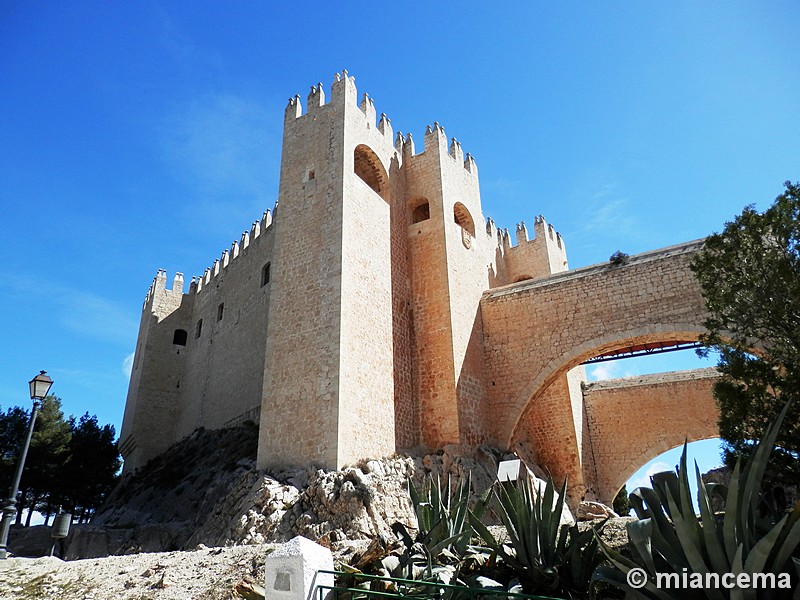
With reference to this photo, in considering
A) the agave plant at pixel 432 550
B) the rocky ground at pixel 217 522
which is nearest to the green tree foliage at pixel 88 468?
the rocky ground at pixel 217 522

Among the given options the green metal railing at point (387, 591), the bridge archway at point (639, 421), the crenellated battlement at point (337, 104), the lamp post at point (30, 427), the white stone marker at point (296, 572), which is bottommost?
the green metal railing at point (387, 591)

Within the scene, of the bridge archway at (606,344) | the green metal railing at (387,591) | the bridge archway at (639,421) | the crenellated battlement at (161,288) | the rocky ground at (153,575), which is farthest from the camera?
the crenellated battlement at (161,288)

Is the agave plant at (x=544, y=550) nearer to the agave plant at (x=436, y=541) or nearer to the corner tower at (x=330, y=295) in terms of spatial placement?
the agave plant at (x=436, y=541)

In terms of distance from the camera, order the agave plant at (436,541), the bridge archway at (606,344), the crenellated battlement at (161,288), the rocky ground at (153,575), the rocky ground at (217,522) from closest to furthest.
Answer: the agave plant at (436,541), the rocky ground at (153,575), the rocky ground at (217,522), the bridge archway at (606,344), the crenellated battlement at (161,288)

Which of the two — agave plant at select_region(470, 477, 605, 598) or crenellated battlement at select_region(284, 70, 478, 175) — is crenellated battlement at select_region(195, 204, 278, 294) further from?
agave plant at select_region(470, 477, 605, 598)

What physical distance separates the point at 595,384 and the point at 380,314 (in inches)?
319

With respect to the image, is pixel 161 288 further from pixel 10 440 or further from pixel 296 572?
pixel 296 572

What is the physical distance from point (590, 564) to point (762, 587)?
155 centimetres

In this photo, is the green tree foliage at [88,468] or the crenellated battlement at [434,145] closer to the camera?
the crenellated battlement at [434,145]

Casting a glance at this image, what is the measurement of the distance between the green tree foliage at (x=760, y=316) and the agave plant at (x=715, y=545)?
372 centimetres

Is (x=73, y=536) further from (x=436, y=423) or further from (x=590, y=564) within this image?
(x=590, y=564)

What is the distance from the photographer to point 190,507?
45.1ft

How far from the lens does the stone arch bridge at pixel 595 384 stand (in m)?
12.6

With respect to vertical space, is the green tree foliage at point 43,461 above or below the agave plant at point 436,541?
above
